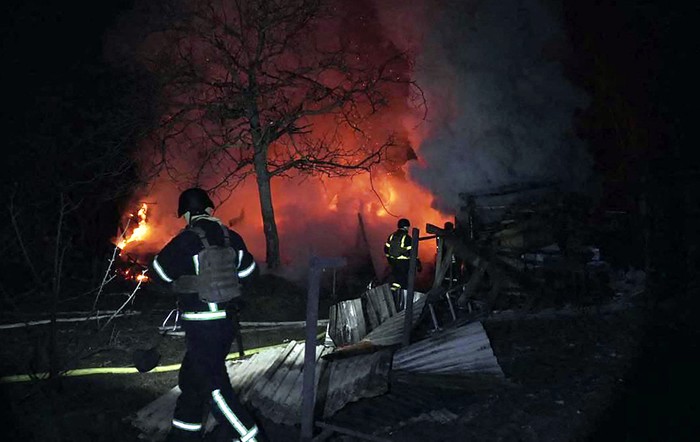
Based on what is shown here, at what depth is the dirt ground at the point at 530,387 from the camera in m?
4.53

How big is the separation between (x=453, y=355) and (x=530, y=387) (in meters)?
0.91

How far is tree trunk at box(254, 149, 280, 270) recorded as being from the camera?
11.6 m

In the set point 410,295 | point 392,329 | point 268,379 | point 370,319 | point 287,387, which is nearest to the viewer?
point 287,387

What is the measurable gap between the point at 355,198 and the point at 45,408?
11.0 meters

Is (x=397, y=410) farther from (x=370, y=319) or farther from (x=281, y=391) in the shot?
(x=370, y=319)

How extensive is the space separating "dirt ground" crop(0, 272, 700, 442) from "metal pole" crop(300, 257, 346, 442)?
0.66 meters

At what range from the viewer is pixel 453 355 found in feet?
18.4

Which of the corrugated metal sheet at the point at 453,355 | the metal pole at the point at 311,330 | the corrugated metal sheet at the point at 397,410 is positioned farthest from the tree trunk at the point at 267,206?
the metal pole at the point at 311,330

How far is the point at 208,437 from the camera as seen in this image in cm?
446

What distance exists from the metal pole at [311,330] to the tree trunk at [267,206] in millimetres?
8018

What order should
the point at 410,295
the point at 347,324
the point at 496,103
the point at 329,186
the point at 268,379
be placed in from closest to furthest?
the point at 268,379 → the point at 410,295 → the point at 347,324 → the point at 496,103 → the point at 329,186

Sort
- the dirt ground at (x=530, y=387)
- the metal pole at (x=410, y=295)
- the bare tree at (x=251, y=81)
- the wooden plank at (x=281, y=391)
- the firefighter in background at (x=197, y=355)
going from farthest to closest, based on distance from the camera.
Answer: the bare tree at (x=251, y=81) → the metal pole at (x=410, y=295) → the wooden plank at (x=281, y=391) → the dirt ground at (x=530, y=387) → the firefighter in background at (x=197, y=355)

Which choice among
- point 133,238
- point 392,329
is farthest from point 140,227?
point 392,329

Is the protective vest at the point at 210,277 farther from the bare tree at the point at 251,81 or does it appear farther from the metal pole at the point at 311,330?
the bare tree at the point at 251,81
